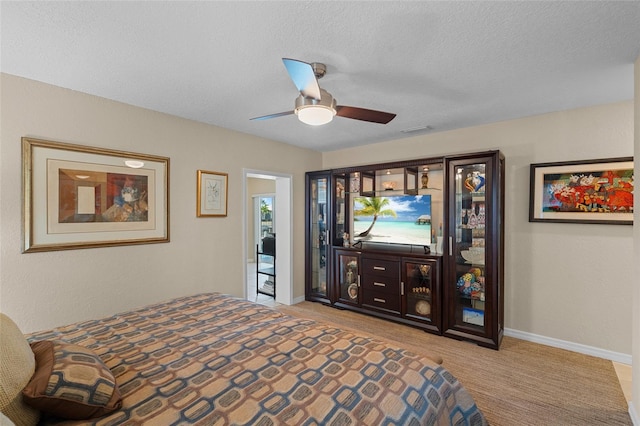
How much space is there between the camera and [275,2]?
158 cm

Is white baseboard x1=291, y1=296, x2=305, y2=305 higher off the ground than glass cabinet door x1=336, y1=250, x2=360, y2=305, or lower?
lower

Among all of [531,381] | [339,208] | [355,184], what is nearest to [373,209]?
[355,184]

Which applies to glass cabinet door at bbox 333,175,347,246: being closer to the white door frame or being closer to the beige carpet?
the white door frame

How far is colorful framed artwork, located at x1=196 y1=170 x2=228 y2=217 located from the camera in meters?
3.63

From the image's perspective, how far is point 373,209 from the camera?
4500 mm

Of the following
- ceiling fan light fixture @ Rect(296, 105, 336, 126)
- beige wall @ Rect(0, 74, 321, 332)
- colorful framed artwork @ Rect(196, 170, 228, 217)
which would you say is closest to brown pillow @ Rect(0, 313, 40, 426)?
beige wall @ Rect(0, 74, 321, 332)

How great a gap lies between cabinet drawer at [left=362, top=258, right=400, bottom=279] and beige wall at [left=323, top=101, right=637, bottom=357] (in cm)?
130

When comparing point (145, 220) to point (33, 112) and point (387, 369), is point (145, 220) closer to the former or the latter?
point (33, 112)

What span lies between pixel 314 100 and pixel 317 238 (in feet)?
10.8

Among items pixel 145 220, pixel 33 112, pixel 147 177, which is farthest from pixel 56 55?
pixel 145 220

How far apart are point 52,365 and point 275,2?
6.54ft

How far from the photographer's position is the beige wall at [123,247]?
2.40 m

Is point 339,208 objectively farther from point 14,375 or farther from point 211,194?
point 14,375

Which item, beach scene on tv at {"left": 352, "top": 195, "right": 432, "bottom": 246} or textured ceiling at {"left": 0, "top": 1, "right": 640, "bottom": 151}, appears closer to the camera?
textured ceiling at {"left": 0, "top": 1, "right": 640, "bottom": 151}
